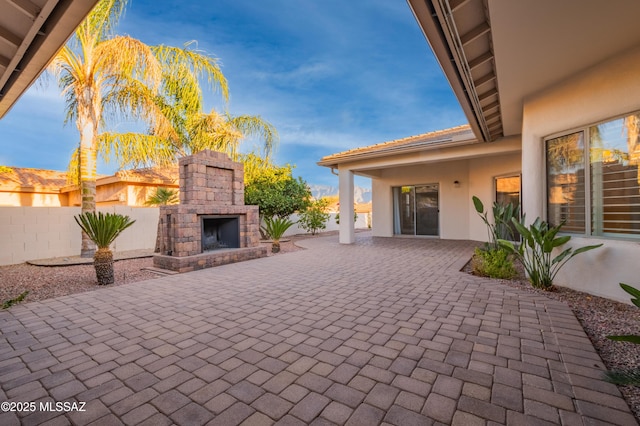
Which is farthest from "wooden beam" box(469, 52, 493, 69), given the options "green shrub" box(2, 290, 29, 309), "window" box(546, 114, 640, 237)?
"green shrub" box(2, 290, 29, 309)

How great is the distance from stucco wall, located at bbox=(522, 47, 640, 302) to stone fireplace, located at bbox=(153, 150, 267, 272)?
6.15 m

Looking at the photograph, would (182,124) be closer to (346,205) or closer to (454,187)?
(346,205)

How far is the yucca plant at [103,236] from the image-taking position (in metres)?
4.89

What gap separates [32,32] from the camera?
264cm

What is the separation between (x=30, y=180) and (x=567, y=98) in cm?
2290

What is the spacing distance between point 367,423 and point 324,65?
22.0 metres

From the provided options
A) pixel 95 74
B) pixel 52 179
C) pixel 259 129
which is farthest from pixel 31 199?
pixel 259 129

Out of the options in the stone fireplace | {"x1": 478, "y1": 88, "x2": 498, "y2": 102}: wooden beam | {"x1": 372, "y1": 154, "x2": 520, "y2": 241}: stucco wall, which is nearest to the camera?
{"x1": 478, "y1": 88, "x2": 498, "y2": 102}: wooden beam

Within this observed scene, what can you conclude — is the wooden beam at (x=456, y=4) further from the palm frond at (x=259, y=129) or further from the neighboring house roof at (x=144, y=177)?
the neighboring house roof at (x=144, y=177)

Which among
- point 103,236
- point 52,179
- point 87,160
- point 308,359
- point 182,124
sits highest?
point 182,124

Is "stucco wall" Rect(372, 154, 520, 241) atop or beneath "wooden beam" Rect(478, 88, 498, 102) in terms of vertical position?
beneath

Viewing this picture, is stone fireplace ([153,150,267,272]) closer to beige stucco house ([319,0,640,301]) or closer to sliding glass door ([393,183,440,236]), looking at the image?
beige stucco house ([319,0,640,301])

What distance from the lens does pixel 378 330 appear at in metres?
2.84

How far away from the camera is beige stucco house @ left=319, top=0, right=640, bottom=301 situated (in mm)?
2818
